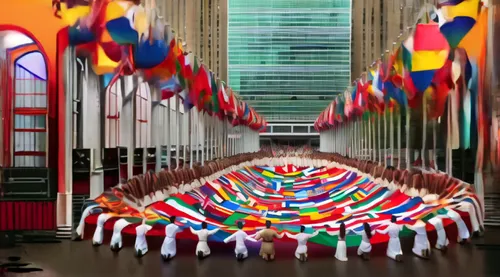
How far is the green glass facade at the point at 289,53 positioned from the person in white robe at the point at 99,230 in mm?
40083

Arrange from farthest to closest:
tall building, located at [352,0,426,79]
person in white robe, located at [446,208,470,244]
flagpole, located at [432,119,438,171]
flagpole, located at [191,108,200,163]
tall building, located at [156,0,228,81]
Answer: flagpole, located at [191,108,200,163] < tall building, located at [156,0,228,81] < tall building, located at [352,0,426,79] < flagpole, located at [432,119,438,171] < person in white robe, located at [446,208,470,244]

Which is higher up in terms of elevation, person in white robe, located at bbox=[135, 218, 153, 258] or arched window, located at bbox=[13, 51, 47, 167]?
arched window, located at bbox=[13, 51, 47, 167]

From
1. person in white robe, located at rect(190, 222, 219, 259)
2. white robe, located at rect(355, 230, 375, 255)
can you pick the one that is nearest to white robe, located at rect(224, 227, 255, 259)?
person in white robe, located at rect(190, 222, 219, 259)

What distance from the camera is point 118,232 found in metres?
4.72

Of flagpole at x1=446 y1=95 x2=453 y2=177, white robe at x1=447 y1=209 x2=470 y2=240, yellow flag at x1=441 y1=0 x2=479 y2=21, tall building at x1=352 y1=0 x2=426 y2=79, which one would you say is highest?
tall building at x1=352 y1=0 x2=426 y2=79

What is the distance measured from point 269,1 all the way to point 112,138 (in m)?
41.3

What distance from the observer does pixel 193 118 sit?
11.8 m

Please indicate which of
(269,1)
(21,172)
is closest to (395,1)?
(21,172)

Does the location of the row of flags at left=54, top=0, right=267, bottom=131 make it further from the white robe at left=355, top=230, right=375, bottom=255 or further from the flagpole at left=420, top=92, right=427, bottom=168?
the flagpole at left=420, top=92, right=427, bottom=168

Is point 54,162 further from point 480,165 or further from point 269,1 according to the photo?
point 269,1

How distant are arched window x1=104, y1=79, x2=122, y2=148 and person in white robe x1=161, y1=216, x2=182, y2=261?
110 centimetres

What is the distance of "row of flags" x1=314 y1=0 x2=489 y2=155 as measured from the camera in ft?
16.4

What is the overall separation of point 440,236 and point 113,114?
10.8 ft

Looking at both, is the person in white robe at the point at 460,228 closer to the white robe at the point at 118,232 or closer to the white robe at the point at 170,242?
the white robe at the point at 170,242
